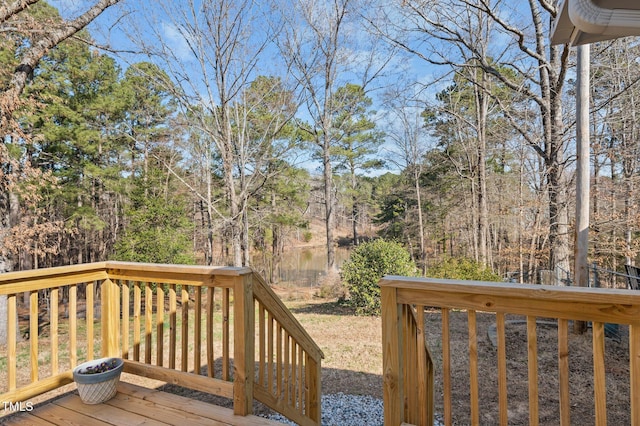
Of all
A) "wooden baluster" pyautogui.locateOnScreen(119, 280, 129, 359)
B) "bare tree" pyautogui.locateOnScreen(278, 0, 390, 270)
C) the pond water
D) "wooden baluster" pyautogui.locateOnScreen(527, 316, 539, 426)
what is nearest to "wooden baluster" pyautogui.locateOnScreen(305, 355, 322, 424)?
"wooden baluster" pyautogui.locateOnScreen(119, 280, 129, 359)

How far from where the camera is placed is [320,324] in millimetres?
7391

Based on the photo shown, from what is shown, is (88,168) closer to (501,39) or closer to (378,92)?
(378,92)

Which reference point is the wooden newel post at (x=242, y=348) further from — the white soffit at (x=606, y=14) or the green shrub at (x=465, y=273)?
the green shrub at (x=465, y=273)

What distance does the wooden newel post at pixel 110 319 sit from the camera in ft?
8.59

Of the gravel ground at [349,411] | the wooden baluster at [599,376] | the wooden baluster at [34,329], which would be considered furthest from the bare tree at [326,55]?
the wooden baluster at [599,376]

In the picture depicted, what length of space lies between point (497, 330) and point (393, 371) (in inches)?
18.4

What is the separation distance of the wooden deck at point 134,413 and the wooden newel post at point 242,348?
84 millimetres

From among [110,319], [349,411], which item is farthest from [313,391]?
[110,319]

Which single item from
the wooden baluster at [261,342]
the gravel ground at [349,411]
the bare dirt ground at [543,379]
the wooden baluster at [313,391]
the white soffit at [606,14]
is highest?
the white soffit at [606,14]

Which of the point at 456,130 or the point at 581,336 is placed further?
the point at 456,130

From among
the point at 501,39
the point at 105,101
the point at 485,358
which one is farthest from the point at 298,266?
the point at 485,358

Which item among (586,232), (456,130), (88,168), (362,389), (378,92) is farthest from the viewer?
(456,130)

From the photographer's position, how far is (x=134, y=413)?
2066mm

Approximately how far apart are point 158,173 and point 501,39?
12.0 meters
